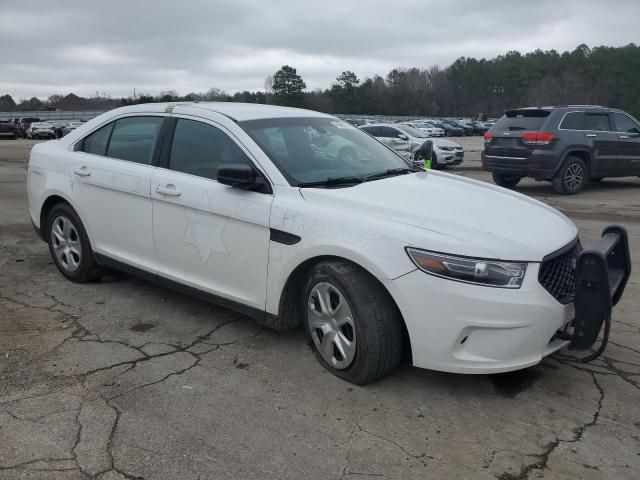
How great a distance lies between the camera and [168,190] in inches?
167

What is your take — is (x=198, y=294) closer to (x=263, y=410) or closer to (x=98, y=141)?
(x=263, y=410)

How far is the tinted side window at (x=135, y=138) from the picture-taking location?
4.58m

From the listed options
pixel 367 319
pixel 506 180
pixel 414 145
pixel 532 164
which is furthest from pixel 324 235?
pixel 414 145

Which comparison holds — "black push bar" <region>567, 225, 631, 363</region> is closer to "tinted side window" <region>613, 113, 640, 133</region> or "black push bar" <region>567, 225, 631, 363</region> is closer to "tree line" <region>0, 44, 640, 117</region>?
"tinted side window" <region>613, 113, 640, 133</region>

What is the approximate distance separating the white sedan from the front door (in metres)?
0.01

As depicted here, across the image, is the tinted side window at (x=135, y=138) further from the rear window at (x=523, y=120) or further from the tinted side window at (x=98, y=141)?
the rear window at (x=523, y=120)

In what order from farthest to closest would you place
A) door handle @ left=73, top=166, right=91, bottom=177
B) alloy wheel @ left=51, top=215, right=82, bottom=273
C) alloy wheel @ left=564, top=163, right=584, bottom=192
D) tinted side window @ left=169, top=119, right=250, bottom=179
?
alloy wheel @ left=564, top=163, right=584, bottom=192
alloy wheel @ left=51, top=215, right=82, bottom=273
door handle @ left=73, top=166, right=91, bottom=177
tinted side window @ left=169, top=119, right=250, bottom=179

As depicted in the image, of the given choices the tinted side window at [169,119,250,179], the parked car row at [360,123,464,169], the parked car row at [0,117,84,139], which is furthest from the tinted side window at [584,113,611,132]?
the parked car row at [0,117,84,139]

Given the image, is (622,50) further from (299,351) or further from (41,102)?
(299,351)

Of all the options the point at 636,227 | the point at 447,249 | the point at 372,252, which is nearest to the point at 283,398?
the point at 372,252

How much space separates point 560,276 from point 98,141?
3.85 m

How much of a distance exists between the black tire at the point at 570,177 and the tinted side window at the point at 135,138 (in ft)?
29.3

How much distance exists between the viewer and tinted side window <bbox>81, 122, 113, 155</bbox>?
5027 mm

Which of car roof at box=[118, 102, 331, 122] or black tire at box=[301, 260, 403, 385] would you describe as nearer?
black tire at box=[301, 260, 403, 385]
